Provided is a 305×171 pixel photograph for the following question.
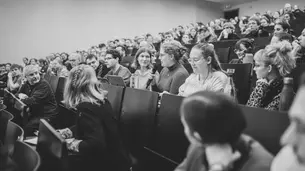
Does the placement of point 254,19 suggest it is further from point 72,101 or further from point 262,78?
point 72,101

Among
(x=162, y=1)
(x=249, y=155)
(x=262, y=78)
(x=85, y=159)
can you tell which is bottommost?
(x=85, y=159)

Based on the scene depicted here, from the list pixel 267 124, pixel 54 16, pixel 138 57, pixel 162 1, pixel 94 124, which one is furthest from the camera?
pixel 162 1

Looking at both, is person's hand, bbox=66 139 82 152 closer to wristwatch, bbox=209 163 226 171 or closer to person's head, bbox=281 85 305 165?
wristwatch, bbox=209 163 226 171

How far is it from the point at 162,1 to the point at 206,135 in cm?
1166

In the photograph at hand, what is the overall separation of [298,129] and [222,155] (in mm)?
222

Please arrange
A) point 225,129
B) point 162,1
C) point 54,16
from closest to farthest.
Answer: point 225,129
point 54,16
point 162,1

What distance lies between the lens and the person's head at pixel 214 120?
69cm

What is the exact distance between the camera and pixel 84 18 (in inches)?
393

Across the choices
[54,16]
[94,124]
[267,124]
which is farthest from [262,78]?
[54,16]

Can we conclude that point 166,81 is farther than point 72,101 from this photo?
Yes

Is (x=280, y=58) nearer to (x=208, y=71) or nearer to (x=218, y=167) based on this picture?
(x=208, y=71)

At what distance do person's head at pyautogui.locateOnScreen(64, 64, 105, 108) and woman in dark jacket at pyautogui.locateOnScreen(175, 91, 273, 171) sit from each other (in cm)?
101

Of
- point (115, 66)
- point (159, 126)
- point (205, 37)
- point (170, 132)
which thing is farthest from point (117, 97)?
point (205, 37)

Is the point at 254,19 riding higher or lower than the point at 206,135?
higher
